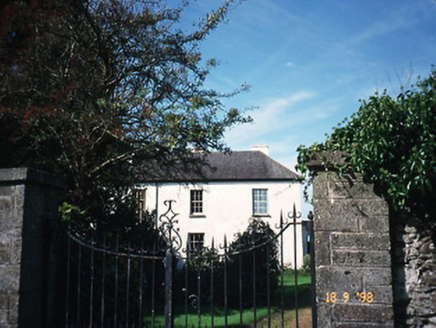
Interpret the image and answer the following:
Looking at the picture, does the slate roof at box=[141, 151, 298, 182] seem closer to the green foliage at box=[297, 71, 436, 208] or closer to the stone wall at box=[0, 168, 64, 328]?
the stone wall at box=[0, 168, 64, 328]

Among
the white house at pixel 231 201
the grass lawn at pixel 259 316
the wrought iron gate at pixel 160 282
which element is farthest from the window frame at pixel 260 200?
the grass lawn at pixel 259 316

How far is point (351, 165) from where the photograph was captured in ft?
13.7

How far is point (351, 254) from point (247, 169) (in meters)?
19.9

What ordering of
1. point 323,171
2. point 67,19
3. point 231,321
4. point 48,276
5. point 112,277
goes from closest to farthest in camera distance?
point 323,171 → point 48,276 → point 112,277 → point 67,19 → point 231,321

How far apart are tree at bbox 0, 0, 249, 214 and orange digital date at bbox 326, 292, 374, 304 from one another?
14.0 ft

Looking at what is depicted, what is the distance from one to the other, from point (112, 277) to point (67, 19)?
5.09 meters

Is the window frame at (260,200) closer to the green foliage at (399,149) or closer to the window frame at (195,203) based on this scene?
the window frame at (195,203)

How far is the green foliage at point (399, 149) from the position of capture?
12.9ft

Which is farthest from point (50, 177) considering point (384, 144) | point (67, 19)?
point (67, 19)

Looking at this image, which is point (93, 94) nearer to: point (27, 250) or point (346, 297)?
point (27, 250)

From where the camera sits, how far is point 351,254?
413 centimetres

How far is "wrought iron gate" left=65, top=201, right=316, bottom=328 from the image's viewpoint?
4359 millimetres

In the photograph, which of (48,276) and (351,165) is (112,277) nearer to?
(48,276)

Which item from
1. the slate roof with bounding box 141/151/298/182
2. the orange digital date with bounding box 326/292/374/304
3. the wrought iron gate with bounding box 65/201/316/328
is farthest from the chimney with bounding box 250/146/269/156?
the orange digital date with bounding box 326/292/374/304
